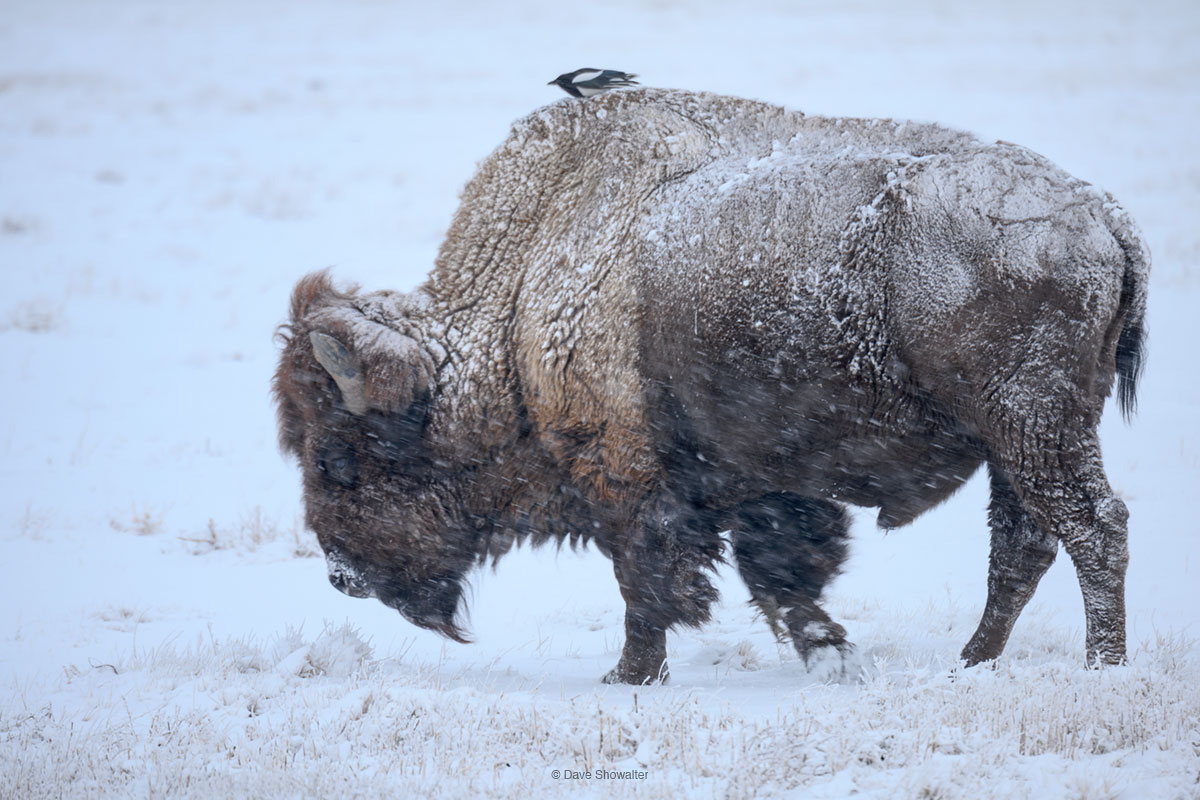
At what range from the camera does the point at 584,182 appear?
4.77 m

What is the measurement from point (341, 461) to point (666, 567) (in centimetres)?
156

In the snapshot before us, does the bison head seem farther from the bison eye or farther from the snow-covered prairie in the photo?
the snow-covered prairie

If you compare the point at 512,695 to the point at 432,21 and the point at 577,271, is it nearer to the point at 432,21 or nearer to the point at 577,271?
the point at 577,271

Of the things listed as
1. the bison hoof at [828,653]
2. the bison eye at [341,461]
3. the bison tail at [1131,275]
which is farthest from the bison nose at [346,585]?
the bison tail at [1131,275]

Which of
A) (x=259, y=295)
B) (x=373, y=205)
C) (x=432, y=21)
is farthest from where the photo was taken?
(x=432, y=21)

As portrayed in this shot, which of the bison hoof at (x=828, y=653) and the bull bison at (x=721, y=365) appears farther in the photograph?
the bison hoof at (x=828, y=653)

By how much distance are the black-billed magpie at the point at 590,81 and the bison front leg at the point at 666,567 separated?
198cm

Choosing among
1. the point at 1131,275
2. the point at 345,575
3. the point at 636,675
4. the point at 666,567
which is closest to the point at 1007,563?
the point at 1131,275

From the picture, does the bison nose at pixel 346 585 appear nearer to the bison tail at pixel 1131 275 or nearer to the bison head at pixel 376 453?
the bison head at pixel 376 453

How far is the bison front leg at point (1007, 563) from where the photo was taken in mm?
4352

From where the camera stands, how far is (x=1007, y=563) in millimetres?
4406

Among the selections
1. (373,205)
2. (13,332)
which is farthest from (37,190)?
(13,332)

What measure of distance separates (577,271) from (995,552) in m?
2.13

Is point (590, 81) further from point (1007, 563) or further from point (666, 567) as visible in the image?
point (1007, 563)
